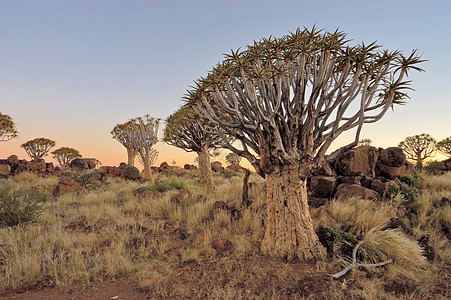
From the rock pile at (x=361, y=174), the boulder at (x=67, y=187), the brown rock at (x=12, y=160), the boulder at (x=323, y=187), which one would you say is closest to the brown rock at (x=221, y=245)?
the rock pile at (x=361, y=174)

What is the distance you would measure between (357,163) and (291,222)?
22.2 ft

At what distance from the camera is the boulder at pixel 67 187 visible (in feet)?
44.5

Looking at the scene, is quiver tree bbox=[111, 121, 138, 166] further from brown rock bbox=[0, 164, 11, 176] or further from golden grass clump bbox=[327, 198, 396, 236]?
golden grass clump bbox=[327, 198, 396, 236]

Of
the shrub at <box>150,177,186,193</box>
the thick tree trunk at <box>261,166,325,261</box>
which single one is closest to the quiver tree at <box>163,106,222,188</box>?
the shrub at <box>150,177,186,193</box>

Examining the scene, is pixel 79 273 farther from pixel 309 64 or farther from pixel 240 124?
pixel 309 64

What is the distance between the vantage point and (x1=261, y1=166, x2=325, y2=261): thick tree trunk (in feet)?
17.0

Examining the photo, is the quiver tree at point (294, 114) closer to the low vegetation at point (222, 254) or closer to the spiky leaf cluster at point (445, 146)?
the low vegetation at point (222, 254)

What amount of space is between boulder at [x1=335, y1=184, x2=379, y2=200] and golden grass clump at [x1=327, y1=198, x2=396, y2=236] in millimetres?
474

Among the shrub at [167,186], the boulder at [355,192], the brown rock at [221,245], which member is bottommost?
the brown rock at [221,245]

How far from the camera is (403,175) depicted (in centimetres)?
1088

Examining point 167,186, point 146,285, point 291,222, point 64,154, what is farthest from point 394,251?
point 64,154

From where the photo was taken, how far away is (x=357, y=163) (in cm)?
1050

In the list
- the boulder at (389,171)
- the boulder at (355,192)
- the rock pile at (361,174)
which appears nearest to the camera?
the boulder at (355,192)

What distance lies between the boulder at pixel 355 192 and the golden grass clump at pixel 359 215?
0.47 m
